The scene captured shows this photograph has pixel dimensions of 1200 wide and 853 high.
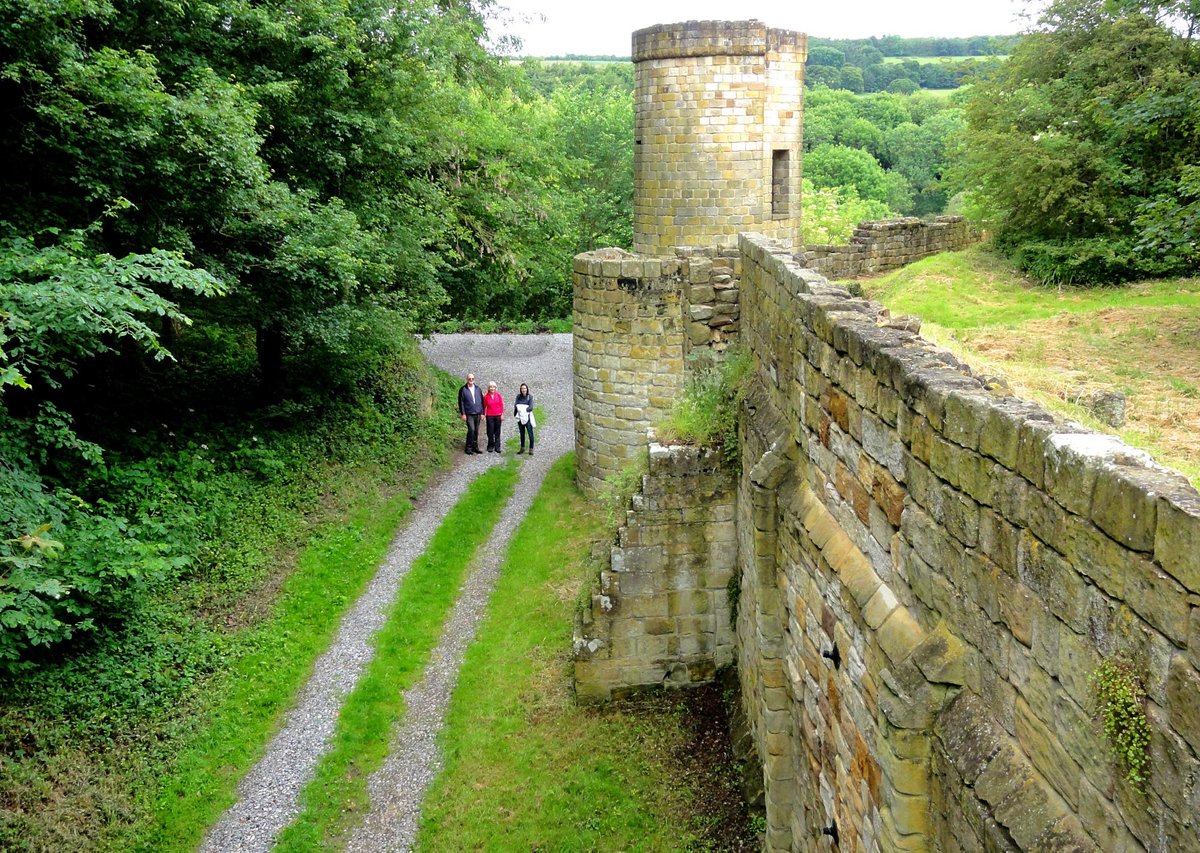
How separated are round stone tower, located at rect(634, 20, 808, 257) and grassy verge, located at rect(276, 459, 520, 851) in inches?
269

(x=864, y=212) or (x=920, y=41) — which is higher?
(x=920, y=41)

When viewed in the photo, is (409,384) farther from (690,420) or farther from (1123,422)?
(1123,422)

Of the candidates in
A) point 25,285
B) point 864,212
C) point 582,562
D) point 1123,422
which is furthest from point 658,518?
point 864,212

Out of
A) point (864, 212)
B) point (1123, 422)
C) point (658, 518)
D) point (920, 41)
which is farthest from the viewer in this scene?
point (920, 41)

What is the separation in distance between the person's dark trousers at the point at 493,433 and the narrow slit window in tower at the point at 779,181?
7091mm

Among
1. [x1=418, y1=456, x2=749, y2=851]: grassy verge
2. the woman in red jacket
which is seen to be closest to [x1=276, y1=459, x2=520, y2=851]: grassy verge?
[x1=418, y1=456, x2=749, y2=851]: grassy verge

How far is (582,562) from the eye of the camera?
15797 mm

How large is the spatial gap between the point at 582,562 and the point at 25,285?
28.5 ft

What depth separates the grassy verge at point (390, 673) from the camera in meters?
10.2

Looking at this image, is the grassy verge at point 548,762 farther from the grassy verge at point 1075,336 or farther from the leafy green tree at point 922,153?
the leafy green tree at point 922,153

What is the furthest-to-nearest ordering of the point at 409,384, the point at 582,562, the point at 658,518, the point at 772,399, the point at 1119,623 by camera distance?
1. the point at 409,384
2. the point at 582,562
3. the point at 658,518
4. the point at 772,399
5. the point at 1119,623

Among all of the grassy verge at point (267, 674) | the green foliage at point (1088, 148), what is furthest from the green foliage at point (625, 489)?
the green foliage at point (1088, 148)

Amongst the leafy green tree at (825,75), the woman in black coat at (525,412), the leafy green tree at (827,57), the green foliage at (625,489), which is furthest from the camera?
the leafy green tree at (827,57)

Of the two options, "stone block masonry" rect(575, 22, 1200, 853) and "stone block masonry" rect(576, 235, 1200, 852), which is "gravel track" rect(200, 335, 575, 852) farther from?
"stone block masonry" rect(576, 235, 1200, 852)
